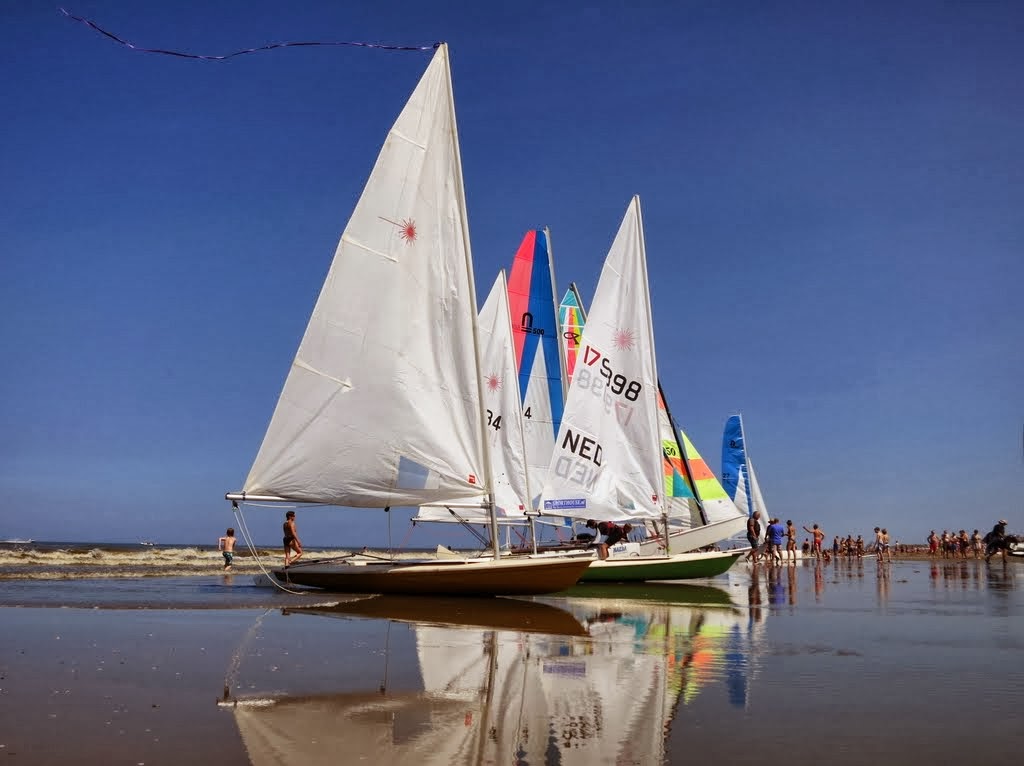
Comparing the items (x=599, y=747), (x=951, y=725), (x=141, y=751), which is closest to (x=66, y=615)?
(x=141, y=751)

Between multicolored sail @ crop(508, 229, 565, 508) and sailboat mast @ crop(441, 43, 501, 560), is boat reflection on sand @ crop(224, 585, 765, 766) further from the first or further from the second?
multicolored sail @ crop(508, 229, 565, 508)

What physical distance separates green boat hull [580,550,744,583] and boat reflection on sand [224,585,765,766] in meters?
8.58

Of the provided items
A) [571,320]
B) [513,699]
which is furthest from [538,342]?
[513,699]

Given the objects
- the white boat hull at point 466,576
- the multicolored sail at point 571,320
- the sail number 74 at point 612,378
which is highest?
the multicolored sail at point 571,320

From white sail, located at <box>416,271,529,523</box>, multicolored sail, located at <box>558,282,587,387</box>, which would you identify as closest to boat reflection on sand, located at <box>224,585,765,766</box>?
white sail, located at <box>416,271,529,523</box>

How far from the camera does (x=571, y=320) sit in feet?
99.1

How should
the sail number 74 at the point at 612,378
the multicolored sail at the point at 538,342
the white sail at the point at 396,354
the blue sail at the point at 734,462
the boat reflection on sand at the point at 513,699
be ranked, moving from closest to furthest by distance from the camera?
the boat reflection on sand at the point at 513,699 < the white sail at the point at 396,354 < the sail number 74 at the point at 612,378 < the multicolored sail at the point at 538,342 < the blue sail at the point at 734,462

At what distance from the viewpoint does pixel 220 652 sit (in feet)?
33.6

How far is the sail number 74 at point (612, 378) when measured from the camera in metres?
23.4

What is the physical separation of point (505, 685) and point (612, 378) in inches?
622

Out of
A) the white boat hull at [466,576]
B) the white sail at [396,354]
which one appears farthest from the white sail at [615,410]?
the white sail at [396,354]

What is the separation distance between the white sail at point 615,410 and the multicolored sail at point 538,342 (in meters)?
3.94

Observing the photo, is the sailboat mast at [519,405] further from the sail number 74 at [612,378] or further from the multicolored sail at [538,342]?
the sail number 74 at [612,378]

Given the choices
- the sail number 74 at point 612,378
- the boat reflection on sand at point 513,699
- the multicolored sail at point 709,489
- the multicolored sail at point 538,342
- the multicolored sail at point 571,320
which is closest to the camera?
the boat reflection on sand at point 513,699
